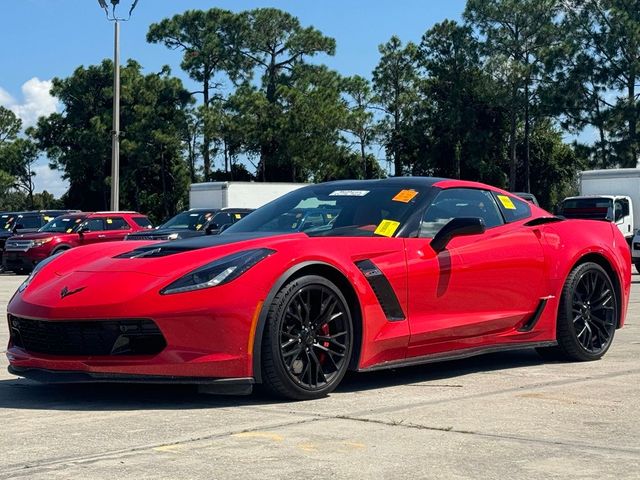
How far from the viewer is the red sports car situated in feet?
19.3

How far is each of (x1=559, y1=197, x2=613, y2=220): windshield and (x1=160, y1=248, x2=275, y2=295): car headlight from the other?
27.2m

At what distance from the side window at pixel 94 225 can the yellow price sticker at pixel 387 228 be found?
23271 millimetres

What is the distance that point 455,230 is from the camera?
273 inches

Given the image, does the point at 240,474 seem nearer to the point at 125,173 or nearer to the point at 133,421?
the point at 133,421

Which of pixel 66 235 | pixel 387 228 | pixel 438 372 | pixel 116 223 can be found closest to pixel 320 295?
pixel 387 228

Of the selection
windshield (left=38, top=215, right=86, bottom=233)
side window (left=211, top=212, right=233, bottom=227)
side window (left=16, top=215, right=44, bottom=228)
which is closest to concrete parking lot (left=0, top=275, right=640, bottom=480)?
side window (left=211, top=212, right=233, bottom=227)

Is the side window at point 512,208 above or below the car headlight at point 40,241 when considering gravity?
above

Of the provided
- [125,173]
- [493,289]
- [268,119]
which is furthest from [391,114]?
[493,289]

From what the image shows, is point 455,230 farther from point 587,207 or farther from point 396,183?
point 587,207

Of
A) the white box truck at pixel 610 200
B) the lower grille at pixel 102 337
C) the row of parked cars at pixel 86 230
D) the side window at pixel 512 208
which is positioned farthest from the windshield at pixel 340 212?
the white box truck at pixel 610 200

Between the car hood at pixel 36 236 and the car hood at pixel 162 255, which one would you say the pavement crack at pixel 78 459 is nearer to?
the car hood at pixel 162 255

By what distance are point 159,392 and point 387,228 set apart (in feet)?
5.72

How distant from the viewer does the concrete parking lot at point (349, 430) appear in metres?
4.43

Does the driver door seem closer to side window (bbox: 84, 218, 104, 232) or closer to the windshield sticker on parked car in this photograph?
the windshield sticker on parked car
